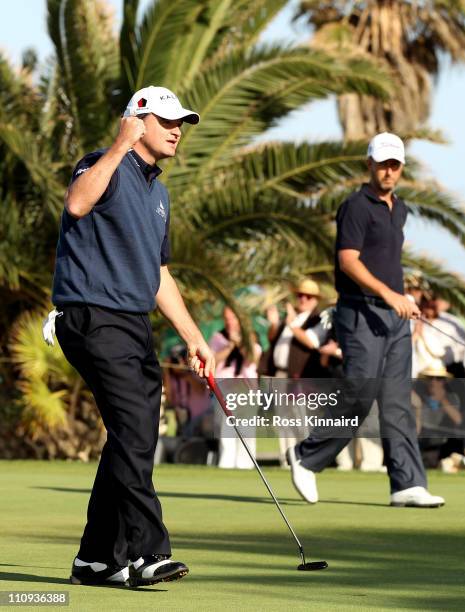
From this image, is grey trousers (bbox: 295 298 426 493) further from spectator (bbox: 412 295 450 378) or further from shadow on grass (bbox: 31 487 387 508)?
spectator (bbox: 412 295 450 378)

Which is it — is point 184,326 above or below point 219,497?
above

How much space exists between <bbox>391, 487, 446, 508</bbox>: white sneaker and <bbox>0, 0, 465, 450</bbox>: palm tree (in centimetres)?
787

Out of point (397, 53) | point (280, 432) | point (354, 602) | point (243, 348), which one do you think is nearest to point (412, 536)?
point (280, 432)

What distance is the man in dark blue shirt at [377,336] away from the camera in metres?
9.99

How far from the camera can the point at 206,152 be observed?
63.2 ft

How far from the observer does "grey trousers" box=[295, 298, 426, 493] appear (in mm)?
9984

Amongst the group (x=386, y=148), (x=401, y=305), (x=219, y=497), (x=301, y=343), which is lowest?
(x=219, y=497)

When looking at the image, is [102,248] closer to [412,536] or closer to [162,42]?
[412,536]

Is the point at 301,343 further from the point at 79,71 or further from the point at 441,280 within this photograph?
the point at 79,71

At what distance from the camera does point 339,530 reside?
28.6 feet

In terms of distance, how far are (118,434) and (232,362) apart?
1106cm

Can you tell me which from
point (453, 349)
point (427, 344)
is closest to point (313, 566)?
point (427, 344)

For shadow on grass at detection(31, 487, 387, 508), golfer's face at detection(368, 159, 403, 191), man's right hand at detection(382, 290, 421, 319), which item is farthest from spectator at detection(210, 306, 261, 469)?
man's right hand at detection(382, 290, 421, 319)

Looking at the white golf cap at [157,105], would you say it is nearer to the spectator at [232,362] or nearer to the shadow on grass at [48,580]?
the shadow on grass at [48,580]
